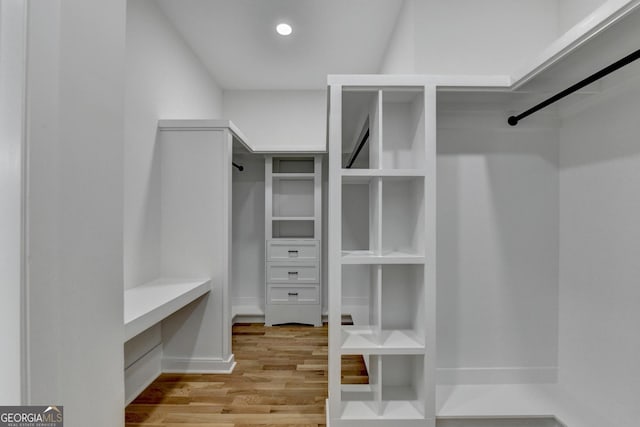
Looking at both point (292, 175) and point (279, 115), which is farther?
point (279, 115)

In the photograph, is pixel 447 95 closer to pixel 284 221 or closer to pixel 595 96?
pixel 595 96

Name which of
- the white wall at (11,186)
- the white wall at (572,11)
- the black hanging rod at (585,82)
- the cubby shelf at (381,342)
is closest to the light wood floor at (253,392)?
the cubby shelf at (381,342)

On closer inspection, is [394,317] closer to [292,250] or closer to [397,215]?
[397,215]

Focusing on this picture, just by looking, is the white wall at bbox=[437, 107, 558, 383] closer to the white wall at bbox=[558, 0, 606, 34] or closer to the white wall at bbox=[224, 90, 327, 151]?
the white wall at bbox=[558, 0, 606, 34]

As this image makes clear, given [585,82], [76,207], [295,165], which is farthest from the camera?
[295,165]

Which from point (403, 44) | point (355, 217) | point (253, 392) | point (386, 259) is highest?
point (403, 44)

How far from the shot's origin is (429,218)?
159 centimetres

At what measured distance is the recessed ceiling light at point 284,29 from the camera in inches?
107

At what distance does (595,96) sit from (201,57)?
3274mm

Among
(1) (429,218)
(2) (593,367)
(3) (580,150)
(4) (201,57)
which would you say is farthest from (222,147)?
(2) (593,367)

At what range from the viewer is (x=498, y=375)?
184 centimetres

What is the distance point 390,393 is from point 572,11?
2352 mm

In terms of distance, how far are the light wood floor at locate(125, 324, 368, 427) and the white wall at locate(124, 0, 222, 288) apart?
80 cm

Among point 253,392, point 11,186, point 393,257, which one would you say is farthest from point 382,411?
point 11,186
